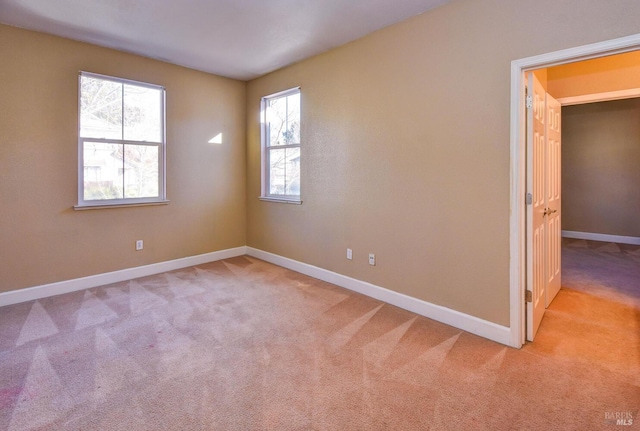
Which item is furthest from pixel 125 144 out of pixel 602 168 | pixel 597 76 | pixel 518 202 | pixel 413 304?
pixel 602 168

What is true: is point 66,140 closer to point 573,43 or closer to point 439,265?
point 439,265

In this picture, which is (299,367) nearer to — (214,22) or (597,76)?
(214,22)

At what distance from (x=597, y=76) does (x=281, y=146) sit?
11.4 feet

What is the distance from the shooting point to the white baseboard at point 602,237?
18.9 feet

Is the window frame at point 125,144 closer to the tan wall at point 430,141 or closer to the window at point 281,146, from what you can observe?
the window at point 281,146

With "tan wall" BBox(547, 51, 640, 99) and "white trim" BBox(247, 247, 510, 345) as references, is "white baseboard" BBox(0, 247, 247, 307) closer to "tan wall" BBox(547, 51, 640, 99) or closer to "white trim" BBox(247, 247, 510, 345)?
"white trim" BBox(247, 247, 510, 345)

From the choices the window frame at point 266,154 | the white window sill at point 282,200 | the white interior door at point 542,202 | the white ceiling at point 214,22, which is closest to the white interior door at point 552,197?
the white interior door at point 542,202

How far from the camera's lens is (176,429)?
161cm

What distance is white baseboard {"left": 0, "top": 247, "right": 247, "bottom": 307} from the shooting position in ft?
10.7

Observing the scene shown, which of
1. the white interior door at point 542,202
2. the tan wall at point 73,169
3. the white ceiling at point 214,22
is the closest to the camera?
the white interior door at point 542,202

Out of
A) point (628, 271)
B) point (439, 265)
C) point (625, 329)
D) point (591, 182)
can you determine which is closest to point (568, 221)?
point (591, 182)

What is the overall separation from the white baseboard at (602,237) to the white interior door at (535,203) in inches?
180

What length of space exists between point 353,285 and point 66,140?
11.1 ft

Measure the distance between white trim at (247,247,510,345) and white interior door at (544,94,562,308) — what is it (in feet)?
2.99
